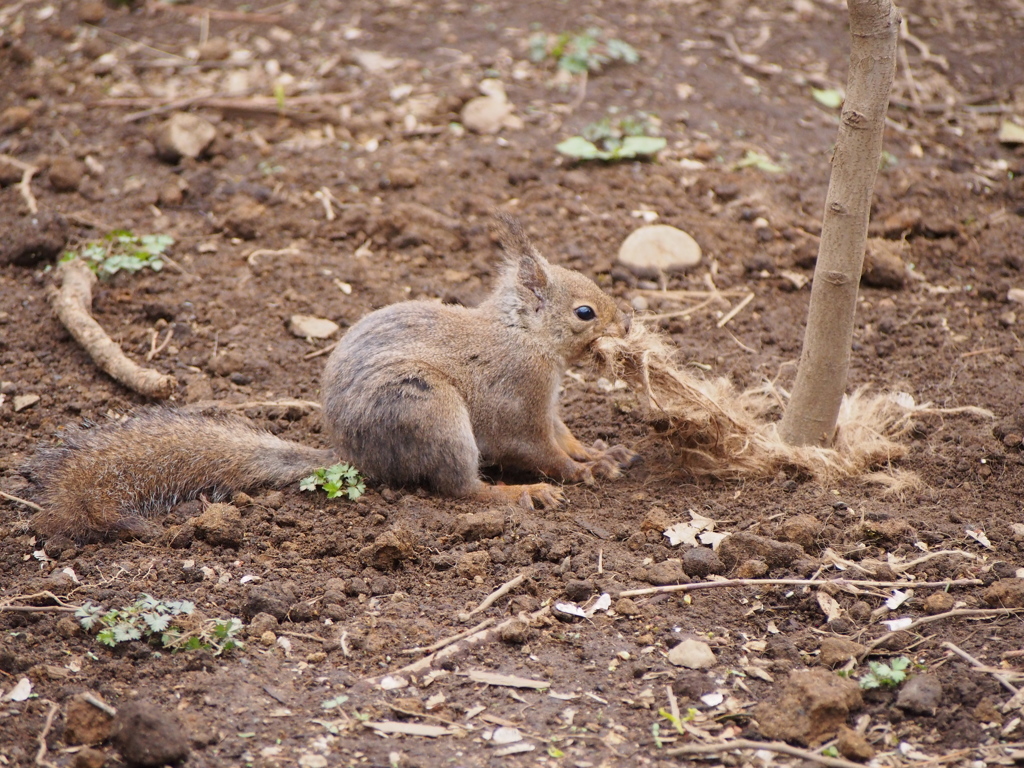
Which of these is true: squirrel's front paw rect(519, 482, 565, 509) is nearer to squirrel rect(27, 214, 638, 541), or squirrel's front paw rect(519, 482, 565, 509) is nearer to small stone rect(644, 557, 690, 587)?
squirrel rect(27, 214, 638, 541)

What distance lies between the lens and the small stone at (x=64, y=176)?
247 inches

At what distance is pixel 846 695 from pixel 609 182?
431cm

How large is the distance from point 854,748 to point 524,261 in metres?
2.56

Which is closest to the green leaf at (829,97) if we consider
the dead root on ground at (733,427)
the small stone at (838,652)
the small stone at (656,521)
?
the dead root on ground at (733,427)

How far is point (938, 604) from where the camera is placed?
328 centimetres

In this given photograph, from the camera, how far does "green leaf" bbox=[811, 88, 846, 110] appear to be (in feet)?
24.3

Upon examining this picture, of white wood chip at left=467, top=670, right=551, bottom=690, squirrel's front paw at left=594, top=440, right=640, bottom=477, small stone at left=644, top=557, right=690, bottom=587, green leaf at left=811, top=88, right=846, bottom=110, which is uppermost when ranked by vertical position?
green leaf at left=811, top=88, right=846, bottom=110

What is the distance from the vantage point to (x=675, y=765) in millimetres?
2734

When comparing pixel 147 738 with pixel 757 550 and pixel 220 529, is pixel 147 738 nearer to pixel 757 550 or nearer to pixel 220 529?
pixel 220 529

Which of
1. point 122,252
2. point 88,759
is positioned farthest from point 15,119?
point 88,759

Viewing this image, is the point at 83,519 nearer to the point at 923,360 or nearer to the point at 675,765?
the point at 675,765

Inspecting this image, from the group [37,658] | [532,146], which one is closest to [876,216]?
[532,146]

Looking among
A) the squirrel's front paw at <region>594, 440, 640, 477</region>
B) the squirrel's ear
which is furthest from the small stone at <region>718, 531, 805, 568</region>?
the squirrel's ear

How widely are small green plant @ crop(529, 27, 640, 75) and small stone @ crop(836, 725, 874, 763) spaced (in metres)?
5.79
